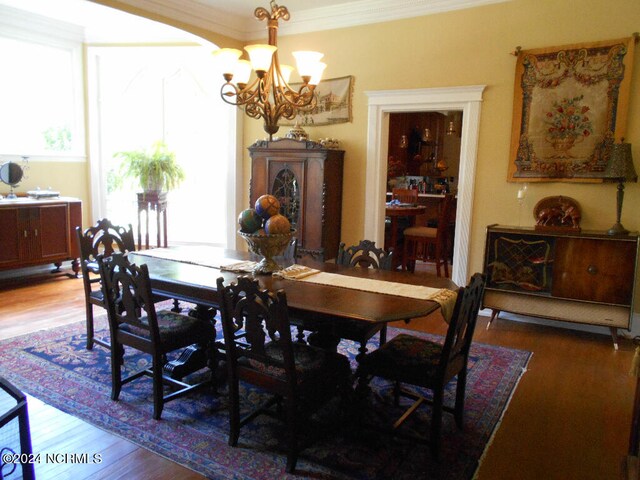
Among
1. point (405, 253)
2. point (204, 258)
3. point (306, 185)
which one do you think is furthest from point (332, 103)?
point (204, 258)

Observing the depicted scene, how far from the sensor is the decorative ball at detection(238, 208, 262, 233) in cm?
271

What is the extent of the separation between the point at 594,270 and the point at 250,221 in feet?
9.25

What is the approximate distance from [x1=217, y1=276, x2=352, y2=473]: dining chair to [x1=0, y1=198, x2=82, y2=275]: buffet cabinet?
384 cm

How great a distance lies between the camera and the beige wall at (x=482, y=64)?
3.93m

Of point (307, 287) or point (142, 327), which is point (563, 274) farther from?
point (142, 327)

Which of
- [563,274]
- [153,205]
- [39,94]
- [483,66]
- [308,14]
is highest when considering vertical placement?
[308,14]

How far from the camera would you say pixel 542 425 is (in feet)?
8.66

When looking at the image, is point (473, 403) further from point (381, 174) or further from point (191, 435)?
point (381, 174)

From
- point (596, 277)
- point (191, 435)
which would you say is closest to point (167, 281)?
point (191, 435)

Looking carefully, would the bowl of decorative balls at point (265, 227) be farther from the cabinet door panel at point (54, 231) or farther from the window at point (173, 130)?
the window at point (173, 130)

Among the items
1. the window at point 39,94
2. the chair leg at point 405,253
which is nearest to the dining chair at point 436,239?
the chair leg at point 405,253

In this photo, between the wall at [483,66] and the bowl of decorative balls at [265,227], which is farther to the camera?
the wall at [483,66]

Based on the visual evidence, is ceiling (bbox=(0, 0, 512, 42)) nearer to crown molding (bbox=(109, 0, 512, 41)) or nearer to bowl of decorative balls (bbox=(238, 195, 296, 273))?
crown molding (bbox=(109, 0, 512, 41))

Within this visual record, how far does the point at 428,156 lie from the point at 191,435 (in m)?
7.85
